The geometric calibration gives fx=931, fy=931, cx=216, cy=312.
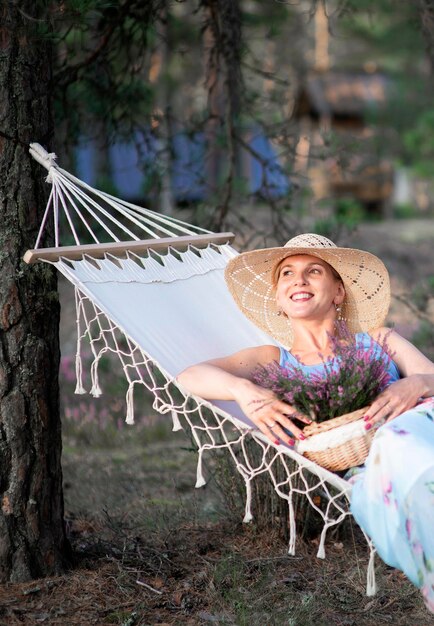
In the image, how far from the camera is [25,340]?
2.48 meters

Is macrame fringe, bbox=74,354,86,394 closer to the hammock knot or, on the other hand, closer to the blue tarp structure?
the hammock knot

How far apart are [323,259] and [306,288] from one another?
11 cm

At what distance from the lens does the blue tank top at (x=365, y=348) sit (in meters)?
2.47

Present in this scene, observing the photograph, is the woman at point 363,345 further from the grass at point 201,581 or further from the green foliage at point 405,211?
the green foliage at point 405,211

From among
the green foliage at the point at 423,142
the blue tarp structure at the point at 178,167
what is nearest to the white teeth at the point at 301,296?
the blue tarp structure at the point at 178,167

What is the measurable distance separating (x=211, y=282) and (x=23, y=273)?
662 millimetres

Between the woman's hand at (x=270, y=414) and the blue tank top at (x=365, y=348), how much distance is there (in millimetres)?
231

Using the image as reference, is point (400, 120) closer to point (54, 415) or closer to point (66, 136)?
point (66, 136)

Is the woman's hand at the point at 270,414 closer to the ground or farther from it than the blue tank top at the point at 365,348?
closer to the ground

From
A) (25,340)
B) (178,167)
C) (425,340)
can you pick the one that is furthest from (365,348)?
(178,167)

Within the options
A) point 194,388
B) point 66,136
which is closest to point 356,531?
point 194,388

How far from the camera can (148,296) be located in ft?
8.84

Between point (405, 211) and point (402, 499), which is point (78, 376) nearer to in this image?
point (402, 499)

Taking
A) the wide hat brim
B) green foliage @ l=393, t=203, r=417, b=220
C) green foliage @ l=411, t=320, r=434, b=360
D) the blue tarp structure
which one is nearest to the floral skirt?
the wide hat brim
